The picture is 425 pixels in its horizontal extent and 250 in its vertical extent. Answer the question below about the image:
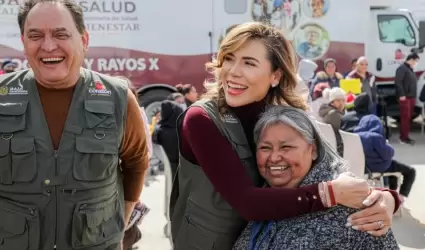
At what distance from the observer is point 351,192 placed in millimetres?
1669

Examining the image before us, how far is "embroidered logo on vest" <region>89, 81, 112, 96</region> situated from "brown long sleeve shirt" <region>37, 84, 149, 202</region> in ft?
0.24

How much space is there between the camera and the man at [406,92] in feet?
32.8

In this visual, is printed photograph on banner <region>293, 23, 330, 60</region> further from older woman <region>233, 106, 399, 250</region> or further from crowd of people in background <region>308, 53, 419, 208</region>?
older woman <region>233, 106, 399, 250</region>

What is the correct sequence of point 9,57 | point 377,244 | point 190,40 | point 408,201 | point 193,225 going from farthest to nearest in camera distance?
point 190,40 → point 9,57 → point 408,201 → point 193,225 → point 377,244

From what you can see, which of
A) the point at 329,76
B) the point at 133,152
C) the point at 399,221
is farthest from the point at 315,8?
the point at 133,152

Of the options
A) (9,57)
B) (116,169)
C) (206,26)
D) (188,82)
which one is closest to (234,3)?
(206,26)

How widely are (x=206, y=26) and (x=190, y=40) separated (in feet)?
1.32

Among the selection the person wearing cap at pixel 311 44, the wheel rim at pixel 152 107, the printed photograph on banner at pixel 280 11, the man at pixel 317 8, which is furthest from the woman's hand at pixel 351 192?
the man at pixel 317 8

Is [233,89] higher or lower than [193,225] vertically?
higher

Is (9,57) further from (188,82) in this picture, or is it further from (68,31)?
(68,31)

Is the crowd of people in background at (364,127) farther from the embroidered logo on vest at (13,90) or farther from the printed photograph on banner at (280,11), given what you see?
the printed photograph on banner at (280,11)

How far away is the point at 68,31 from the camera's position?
2.00m

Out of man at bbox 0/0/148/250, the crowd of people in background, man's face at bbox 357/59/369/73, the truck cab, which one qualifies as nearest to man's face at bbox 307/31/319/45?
the truck cab

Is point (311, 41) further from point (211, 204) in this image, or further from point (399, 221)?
point (211, 204)
